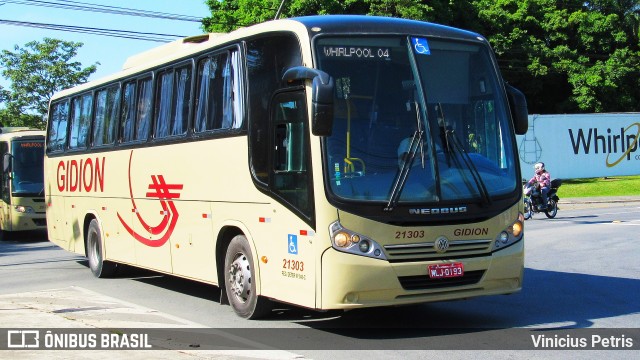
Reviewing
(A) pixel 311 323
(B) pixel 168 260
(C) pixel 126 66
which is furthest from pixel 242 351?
(C) pixel 126 66

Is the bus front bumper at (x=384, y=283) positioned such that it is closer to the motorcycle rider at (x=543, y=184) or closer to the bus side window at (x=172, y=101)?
the bus side window at (x=172, y=101)

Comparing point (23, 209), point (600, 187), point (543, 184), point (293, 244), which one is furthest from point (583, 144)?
point (293, 244)

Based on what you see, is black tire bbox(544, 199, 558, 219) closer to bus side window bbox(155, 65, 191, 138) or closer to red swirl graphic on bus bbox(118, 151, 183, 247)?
red swirl graphic on bus bbox(118, 151, 183, 247)

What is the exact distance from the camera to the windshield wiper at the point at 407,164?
7965 mm

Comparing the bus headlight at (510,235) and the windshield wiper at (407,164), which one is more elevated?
the windshield wiper at (407,164)

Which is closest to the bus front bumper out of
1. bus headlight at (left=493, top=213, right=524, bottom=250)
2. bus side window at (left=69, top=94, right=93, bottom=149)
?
bus headlight at (left=493, top=213, right=524, bottom=250)

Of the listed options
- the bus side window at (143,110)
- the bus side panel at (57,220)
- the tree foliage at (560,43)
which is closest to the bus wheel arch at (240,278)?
the bus side window at (143,110)

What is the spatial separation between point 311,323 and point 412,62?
122 inches

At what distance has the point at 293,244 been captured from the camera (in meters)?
8.36

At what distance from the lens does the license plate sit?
26.6 ft

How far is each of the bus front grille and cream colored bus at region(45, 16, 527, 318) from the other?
1 centimetres

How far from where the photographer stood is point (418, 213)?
8031 millimetres

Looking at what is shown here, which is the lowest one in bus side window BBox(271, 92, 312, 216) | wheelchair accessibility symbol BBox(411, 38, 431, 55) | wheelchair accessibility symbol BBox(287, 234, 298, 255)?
wheelchair accessibility symbol BBox(287, 234, 298, 255)

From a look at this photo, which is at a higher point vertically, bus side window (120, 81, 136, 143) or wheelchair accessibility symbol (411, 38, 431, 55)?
wheelchair accessibility symbol (411, 38, 431, 55)
